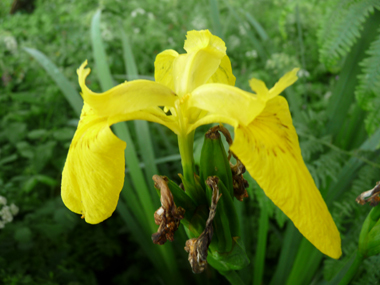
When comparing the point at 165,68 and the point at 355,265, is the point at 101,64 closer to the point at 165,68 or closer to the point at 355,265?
the point at 165,68

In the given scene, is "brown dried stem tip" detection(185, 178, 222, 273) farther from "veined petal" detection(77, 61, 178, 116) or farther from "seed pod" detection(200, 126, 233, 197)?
"veined petal" detection(77, 61, 178, 116)

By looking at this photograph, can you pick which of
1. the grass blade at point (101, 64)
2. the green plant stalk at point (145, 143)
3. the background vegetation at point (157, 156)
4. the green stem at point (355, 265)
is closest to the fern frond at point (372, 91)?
the background vegetation at point (157, 156)

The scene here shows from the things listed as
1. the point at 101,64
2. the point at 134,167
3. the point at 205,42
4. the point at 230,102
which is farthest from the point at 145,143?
the point at 230,102

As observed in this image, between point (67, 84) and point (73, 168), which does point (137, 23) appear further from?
point (73, 168)

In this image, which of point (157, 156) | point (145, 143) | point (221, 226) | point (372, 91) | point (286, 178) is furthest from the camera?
point (157, 156)

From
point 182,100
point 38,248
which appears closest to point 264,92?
point 182,100
